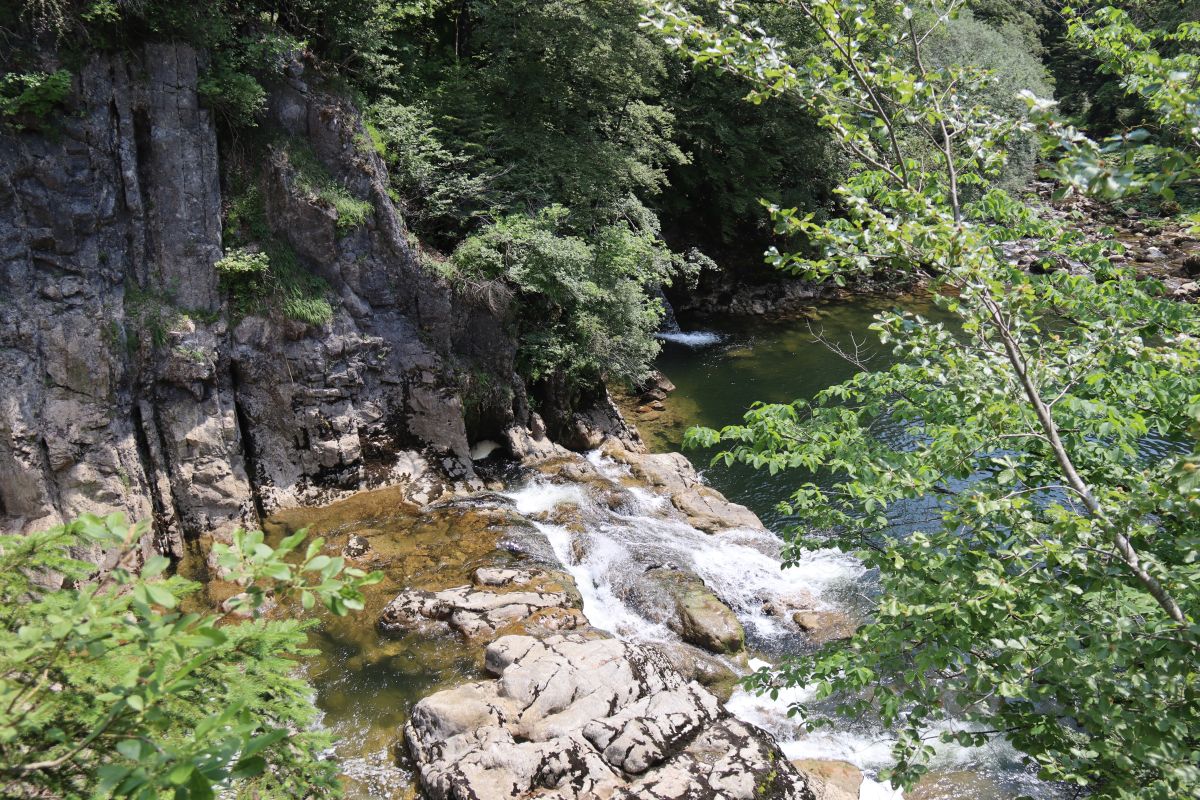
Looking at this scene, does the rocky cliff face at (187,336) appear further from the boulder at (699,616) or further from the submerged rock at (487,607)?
the boulder at (699,616)

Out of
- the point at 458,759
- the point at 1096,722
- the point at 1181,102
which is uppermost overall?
the point at 1181,102

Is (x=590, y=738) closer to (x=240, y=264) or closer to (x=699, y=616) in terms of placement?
(x=699, y=616)

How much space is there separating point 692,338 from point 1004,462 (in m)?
19.5

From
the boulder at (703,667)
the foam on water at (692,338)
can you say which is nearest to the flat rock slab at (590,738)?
the boulder at (703,667)

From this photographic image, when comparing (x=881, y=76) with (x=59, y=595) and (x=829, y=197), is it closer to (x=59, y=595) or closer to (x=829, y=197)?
(x=59, y=595)

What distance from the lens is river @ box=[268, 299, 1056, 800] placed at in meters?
8.10

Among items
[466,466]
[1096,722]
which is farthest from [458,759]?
[466,466]

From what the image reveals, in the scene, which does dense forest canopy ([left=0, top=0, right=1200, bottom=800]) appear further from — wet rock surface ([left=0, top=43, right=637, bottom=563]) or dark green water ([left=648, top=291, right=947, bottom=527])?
dark green water ([left=648, top=291, right=947, bottom=527])

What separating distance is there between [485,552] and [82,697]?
8.78m

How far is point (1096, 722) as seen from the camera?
3.33 metres

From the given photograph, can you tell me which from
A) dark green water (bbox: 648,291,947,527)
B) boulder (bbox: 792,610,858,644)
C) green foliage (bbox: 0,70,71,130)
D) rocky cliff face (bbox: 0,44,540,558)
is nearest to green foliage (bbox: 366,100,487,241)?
rocky cliff face (bbox: 0,44,540,558)

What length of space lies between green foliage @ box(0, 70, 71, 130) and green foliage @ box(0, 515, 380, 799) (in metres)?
9.51

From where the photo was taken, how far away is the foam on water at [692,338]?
22.7 metres

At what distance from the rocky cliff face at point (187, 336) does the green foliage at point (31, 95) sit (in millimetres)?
222
